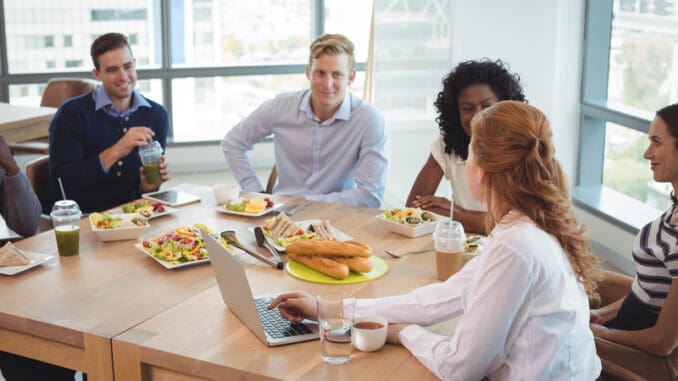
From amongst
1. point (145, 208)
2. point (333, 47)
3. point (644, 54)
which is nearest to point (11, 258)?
point (145, 208)

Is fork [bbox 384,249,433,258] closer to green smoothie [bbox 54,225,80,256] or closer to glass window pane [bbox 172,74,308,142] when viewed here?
green smoothie [bbox 54,225,80,256]

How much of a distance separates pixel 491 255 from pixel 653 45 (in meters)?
3.33

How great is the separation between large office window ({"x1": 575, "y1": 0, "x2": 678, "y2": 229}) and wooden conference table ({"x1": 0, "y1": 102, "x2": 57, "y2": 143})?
313 centimetres

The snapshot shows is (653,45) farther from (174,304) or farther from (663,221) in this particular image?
(174,304)

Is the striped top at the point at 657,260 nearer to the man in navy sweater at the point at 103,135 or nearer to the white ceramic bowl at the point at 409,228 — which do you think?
the white ceramic bowl at the point at 409,228

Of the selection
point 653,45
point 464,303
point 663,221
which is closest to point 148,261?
point 464,303

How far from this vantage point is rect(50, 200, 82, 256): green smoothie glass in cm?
270

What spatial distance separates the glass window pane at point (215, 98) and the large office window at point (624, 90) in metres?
2.59

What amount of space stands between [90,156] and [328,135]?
3.33 feet

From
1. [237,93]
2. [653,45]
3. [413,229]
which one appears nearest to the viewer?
[413,229]

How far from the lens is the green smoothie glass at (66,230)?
2.70 m

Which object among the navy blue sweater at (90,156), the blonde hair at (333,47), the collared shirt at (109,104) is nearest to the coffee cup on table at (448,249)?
the blonde hair at (333,47)

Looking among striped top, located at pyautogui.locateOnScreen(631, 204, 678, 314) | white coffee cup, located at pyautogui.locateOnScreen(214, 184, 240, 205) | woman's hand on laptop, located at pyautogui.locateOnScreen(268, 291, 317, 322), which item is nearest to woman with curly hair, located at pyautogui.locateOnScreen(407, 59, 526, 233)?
white coffee cup, located at pyautogui.locateOnScreen(214, 184, 240, 205)

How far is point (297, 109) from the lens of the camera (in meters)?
3.80
